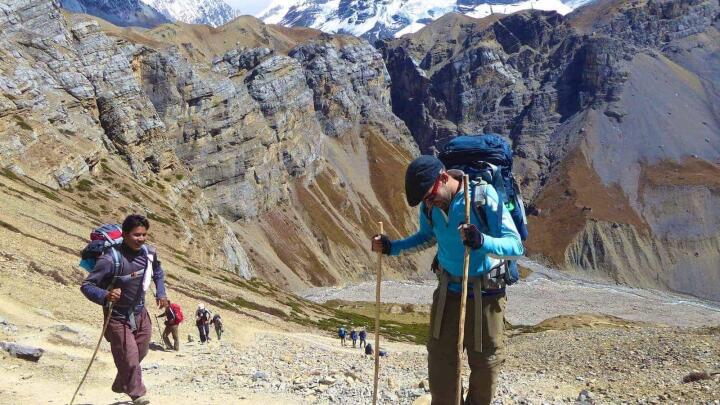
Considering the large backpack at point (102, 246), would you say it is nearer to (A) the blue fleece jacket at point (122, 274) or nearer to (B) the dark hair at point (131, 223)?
(A) the blue fleece jacket at point (122, 274)

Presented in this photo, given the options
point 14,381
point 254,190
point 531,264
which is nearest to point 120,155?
point 254,190

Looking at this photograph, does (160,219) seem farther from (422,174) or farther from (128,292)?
(422,174)

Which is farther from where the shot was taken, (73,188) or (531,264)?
(531,264)

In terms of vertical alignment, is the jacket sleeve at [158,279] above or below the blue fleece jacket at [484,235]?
below

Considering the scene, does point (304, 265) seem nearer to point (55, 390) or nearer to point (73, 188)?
point (73, 188)

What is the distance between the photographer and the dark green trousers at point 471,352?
8.37 m

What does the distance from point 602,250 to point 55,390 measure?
175 m

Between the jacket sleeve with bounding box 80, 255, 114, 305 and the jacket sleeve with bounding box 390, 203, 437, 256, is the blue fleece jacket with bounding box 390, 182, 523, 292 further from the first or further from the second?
the jacket sleeve with bounding box 80, 255, 114, 305

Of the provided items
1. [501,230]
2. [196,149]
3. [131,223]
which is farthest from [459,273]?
[196,149]

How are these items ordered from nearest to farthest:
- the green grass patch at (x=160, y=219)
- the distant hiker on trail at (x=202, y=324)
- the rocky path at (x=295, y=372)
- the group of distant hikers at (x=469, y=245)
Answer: the group of distant hikers at (x=469, y=245) → the rocky path at (x=295, y=372) → the distant hiker on trail at (x=202, y=324) → the green grass patch at (x=160, y=219)

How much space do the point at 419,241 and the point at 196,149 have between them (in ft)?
418

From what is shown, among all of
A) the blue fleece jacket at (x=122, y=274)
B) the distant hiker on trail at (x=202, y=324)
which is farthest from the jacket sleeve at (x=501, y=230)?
the distant hiker on trail at (x=202, y=324)

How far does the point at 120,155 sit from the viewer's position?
94.2 metres

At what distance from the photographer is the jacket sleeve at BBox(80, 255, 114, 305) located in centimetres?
1075
